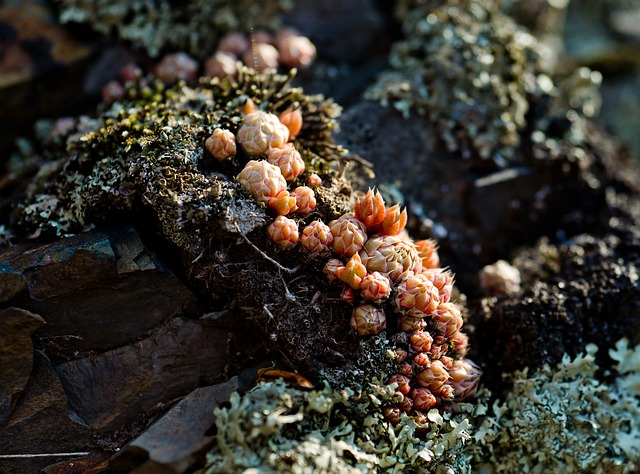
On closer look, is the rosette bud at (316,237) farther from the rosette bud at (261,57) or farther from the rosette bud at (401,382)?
the rosette bud at (261,57)

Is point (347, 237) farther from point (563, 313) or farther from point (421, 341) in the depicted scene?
point (563, 313)

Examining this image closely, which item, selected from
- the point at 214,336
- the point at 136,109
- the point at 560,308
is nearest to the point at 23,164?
the point at 136,109

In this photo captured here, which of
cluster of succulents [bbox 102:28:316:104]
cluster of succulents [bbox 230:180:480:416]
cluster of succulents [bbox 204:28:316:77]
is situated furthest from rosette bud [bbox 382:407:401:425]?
cluster of succulents [bbox 204:28:316:77]

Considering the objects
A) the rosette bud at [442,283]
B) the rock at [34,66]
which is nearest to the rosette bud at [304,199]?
the rosette bud at [442,283]

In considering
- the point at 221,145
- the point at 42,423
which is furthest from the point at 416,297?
the point at 42,423

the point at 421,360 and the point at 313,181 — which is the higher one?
the point at 313,181

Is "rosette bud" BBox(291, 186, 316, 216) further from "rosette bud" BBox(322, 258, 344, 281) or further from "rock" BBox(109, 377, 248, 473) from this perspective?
"rock" BBox(109, 377, 248, 473)
